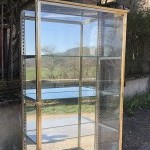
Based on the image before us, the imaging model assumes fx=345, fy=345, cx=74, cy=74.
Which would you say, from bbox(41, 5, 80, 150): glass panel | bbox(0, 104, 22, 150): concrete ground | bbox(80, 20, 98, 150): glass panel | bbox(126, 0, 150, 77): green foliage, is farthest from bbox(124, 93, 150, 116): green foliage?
bbox(0, 104, 22, 150): concrete ground

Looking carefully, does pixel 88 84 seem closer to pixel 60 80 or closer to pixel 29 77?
pixel 60 80

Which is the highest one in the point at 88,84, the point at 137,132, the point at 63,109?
the point at 88,84

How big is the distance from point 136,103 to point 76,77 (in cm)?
428

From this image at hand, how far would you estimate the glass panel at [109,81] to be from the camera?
5.38 metres

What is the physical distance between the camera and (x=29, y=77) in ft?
16.3

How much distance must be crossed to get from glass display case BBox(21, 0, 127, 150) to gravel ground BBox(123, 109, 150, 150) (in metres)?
1.08

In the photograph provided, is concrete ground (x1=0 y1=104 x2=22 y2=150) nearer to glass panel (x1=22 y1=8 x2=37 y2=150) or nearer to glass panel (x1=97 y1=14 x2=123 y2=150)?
glass panel (x1=22 y1=8 x2=37 y2=150)

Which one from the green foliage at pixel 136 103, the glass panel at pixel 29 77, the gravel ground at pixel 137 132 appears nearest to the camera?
the glass panel at pixel 29 77

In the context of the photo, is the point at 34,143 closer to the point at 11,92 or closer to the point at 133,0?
the point at 11,92

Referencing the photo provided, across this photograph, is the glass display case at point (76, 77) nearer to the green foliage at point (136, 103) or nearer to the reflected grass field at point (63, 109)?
the reflected grass field at point (63, 109)

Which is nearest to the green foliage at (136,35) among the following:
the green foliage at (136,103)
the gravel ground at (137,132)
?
the green foliage at (136,103)

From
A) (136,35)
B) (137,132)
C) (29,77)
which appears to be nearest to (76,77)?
(29,77)

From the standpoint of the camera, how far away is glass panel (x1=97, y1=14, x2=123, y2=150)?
17.6ft

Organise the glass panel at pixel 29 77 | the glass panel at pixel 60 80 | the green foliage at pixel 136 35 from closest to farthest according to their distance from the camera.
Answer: the glass panel at pixel 29 77
the glass panel at pixel 60 80
the green foliage at pixel 136 35
